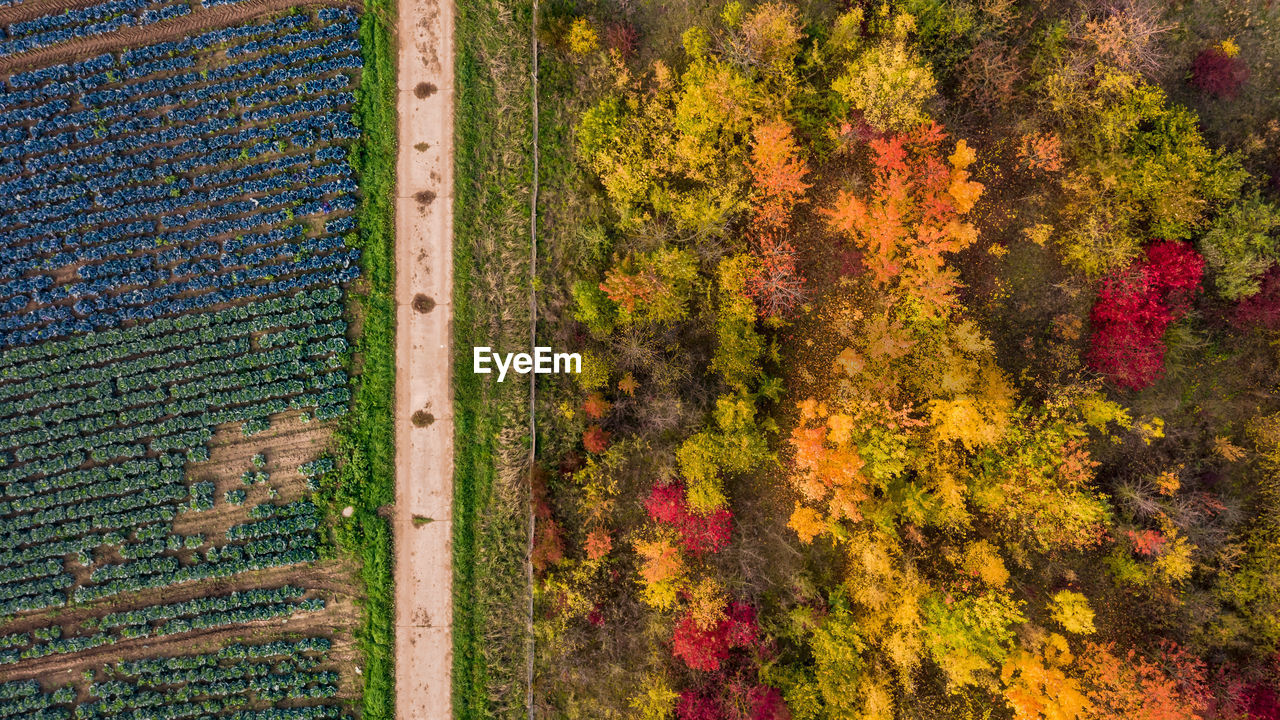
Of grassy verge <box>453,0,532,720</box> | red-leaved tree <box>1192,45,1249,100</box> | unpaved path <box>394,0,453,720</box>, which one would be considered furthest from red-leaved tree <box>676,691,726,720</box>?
red-leaved tree <box>1192,45,1249,100</box>

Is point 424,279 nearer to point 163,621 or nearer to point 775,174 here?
point 775,174

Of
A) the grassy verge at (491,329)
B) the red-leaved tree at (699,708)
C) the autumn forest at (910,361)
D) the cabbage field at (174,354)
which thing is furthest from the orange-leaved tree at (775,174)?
the red-leaved tree at (699,708)

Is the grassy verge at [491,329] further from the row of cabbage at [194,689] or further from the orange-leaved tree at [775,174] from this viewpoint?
the orange-leaved tree at [775,174]

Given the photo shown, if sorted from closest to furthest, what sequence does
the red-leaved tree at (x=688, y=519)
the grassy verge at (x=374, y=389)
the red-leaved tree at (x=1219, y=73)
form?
the red-leaved tree at (x=688, y=519) → the red-leaved tree at (x=1219, y=73) → the grassy verge at (x=374, y=389)

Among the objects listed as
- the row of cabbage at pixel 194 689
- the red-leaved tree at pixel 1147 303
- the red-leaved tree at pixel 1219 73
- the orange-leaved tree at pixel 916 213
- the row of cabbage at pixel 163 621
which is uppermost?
the red-leaved tree at pixel 1219 73

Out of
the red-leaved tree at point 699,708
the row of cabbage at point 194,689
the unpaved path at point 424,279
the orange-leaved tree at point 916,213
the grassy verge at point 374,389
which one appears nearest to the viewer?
the orange-leaved tree at point 916,213

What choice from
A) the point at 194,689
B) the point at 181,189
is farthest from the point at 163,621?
the point at 181,189

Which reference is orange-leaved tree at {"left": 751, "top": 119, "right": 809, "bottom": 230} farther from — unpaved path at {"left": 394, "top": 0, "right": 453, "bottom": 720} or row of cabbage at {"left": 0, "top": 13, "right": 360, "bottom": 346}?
row of cabbage at {"left": 0, "top": 13, "right": 360, "bottom": 346}
